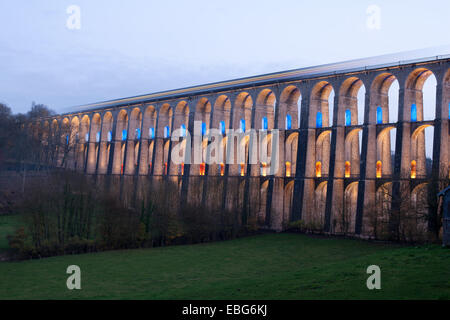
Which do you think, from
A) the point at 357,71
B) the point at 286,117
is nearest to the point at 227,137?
the point at 286,117

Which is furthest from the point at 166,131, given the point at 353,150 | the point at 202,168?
the point at 353,150

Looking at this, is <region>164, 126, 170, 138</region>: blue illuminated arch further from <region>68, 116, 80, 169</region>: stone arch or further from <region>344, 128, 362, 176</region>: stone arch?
<region>344, 128, 362, 176</region>: stone arch

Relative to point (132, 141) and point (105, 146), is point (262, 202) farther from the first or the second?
point (105, 146)

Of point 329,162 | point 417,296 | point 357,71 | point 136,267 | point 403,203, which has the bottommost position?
point 136,267

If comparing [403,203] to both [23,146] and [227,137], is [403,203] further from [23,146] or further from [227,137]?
[23,146]

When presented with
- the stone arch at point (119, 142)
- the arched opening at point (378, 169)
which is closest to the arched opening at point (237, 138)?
the arched opening at point (378, 169)

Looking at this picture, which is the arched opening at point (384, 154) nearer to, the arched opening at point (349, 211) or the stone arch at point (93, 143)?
the arched opening at point (349, 211)

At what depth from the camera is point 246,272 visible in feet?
102

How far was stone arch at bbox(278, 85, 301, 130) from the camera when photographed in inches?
2233

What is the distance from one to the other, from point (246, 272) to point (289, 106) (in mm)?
30624

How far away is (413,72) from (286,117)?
Result: 16.0 m

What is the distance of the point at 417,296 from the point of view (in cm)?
1587

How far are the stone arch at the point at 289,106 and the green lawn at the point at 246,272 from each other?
1432cm

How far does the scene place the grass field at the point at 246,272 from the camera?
739 inches
